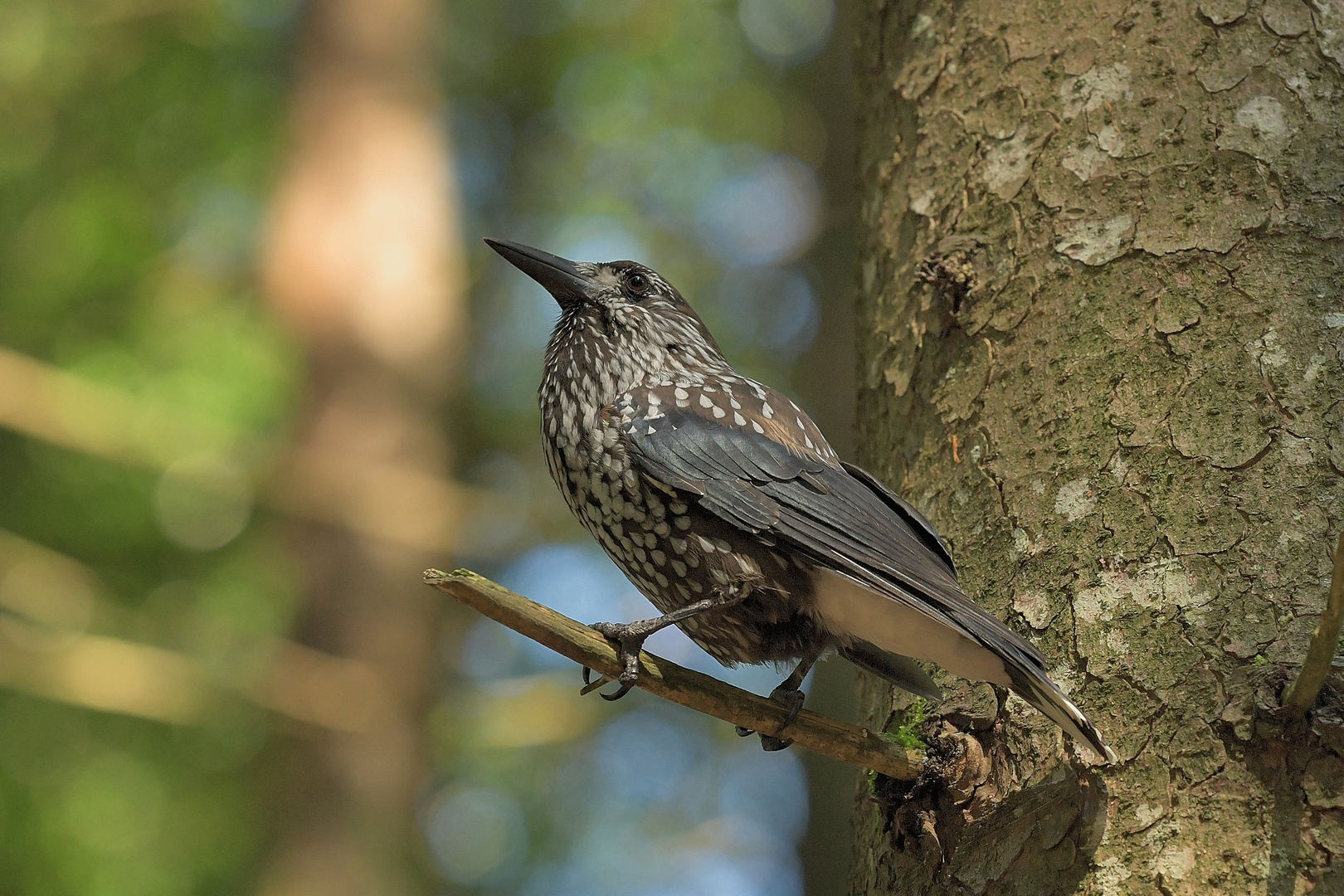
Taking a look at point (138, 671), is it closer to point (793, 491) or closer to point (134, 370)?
point (134, 370)

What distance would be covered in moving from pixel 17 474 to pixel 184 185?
2.21 m

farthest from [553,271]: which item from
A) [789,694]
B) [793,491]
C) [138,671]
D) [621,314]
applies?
[138,671]

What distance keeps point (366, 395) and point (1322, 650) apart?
221 inches

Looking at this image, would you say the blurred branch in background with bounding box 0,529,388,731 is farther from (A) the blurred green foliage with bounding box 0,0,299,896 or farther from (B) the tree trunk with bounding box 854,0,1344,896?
(B) the tree trunk with bounding box 854,0,1344,896

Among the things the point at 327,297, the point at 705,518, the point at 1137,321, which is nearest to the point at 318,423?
the point at 327,297

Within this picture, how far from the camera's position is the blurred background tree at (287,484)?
5.86 meters

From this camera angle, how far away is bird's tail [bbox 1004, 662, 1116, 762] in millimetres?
2021

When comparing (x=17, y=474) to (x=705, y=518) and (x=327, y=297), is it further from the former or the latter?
(x=705, y=518)

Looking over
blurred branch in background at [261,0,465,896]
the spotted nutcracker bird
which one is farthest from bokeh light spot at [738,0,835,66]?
the spotted nutcracker bird

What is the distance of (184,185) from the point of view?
304 inches

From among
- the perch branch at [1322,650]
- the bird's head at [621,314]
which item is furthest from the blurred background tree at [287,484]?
the perch branch at [1322,650]

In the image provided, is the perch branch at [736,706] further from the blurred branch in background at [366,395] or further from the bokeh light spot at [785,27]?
the bokeh light spot at [785,27]

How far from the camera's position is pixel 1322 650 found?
177 cm

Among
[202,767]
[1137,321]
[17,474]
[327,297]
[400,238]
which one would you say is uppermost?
[1137,321]
